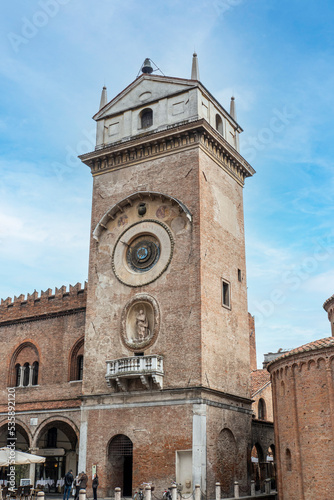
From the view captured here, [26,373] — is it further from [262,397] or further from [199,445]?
[262,397]

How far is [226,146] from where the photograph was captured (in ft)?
105

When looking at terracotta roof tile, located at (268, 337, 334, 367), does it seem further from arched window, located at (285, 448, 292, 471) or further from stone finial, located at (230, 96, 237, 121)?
stone finial, located at (230, 96, 237, 121)

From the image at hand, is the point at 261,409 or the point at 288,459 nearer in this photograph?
the point at 288,459

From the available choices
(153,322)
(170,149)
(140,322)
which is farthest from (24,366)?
(170,149)

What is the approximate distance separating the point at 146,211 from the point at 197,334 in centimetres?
765

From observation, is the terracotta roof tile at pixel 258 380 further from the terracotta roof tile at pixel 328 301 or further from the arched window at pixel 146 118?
the arched window at pixel 146 118

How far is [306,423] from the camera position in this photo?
75.8ft

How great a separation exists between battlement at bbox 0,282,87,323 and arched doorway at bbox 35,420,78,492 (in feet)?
22.4

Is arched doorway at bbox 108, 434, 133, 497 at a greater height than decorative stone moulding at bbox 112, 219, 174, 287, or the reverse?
decorative stone moulding at bbox 112, 219, 174, 287

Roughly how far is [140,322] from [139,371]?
285cm

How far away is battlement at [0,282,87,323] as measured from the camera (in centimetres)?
3400

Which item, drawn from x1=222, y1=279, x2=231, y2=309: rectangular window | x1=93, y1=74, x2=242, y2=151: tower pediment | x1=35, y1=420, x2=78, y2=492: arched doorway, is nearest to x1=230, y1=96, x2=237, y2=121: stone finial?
x1=93, y1=74, x2=242, y2=151: tower pediment

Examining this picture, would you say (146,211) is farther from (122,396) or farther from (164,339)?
(122,396)

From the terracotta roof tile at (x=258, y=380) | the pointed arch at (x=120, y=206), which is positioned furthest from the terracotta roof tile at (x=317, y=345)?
the terracotta roof tile at (x=258, y=380)
